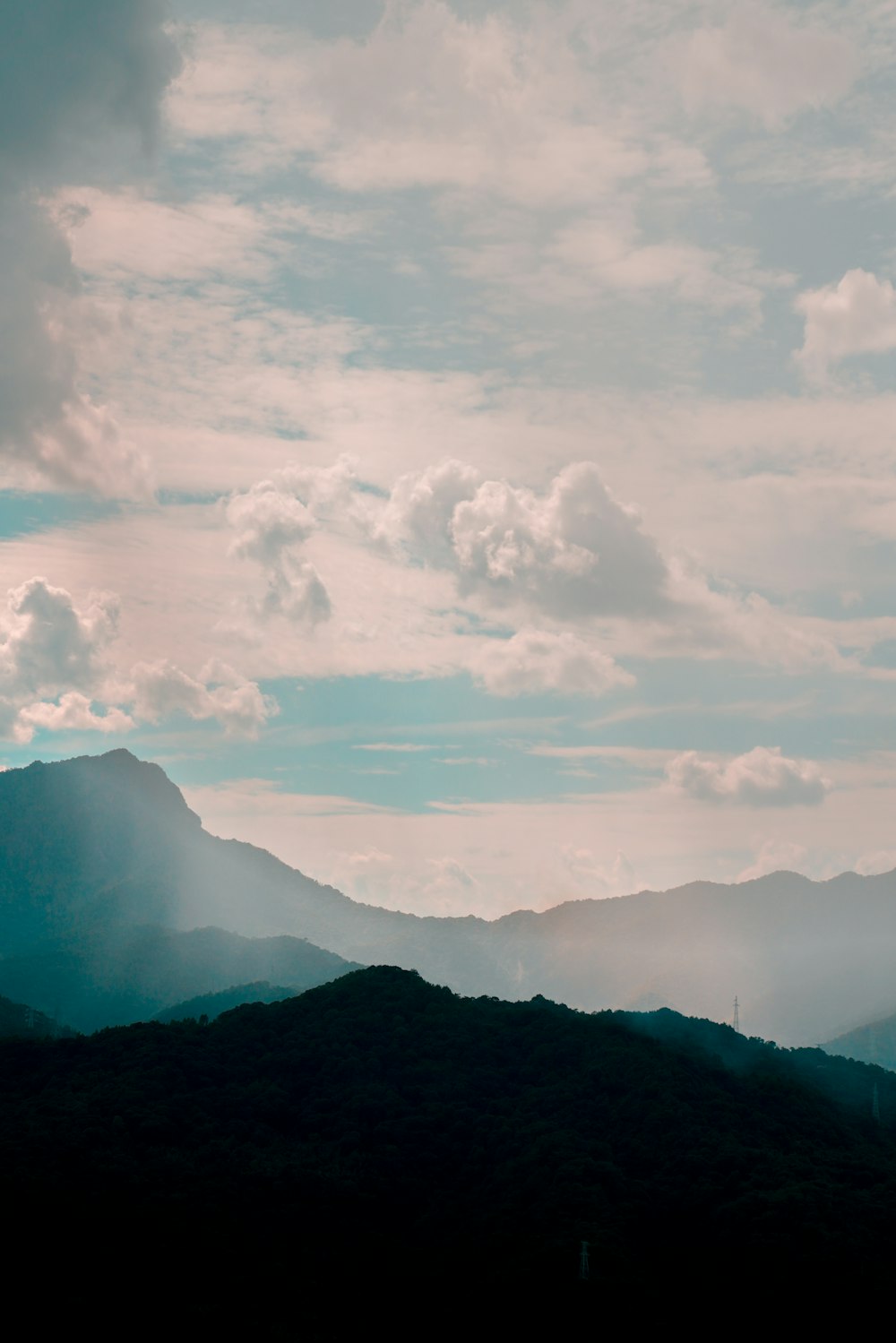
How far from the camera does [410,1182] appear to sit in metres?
157

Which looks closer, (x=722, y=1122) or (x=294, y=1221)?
(x=294, y=1221)

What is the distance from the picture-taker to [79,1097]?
550 feet

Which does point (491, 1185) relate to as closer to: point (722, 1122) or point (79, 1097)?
point (722, 1122)

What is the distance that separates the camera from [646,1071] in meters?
186

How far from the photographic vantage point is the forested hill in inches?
4934

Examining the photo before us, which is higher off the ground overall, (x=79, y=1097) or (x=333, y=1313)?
(x=79, y=1097)

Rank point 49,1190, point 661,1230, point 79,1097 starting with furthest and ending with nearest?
point 79,1097 → point 661,1230 → point 49,1190

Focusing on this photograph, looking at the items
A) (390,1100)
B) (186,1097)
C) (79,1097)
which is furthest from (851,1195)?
(79,1097)

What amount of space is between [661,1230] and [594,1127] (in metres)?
28.8

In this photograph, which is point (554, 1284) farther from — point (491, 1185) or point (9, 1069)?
point (9, 1069)

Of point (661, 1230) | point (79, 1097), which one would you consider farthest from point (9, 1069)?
point (661, 1230)

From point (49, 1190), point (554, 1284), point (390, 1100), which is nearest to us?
point (554, 1284)

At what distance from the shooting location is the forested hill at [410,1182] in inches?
4934

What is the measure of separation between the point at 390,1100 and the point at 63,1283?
224 feet
